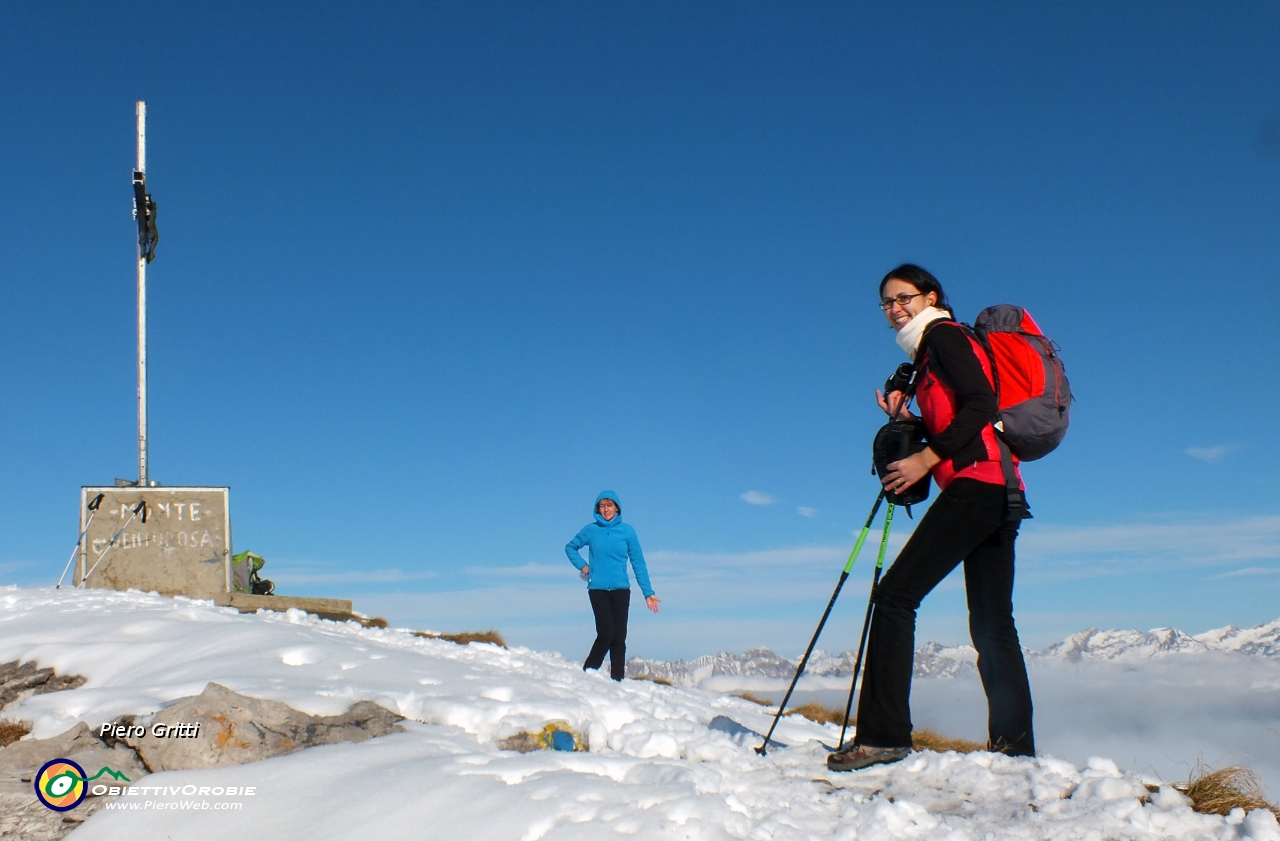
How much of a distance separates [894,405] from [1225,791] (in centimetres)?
220

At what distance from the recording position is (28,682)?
6.29 meters

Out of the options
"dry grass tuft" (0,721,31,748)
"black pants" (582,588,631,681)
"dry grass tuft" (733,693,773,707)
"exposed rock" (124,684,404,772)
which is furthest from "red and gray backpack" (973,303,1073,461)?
"dry grass tuft" (733,693,773,707)

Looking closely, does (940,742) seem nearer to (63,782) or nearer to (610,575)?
(610,575)

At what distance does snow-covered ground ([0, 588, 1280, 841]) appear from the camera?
10.6 ft

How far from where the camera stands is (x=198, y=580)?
47.1ft

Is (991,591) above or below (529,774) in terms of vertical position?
above

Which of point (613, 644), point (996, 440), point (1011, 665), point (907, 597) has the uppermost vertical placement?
point (996, 440)

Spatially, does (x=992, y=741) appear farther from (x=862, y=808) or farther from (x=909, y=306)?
(x=909, y=306)

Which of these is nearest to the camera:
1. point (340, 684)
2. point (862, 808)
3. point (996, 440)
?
point (862, 808)

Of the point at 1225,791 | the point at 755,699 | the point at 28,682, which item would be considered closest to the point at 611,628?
the point at 755,699

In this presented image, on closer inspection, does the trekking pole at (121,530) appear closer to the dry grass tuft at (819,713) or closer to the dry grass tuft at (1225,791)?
the dry grass tuft at (819,713)

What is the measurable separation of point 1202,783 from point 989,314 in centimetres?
230

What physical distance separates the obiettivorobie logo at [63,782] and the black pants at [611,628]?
7.04 m

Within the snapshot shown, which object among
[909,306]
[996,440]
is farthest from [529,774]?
[909,306]
